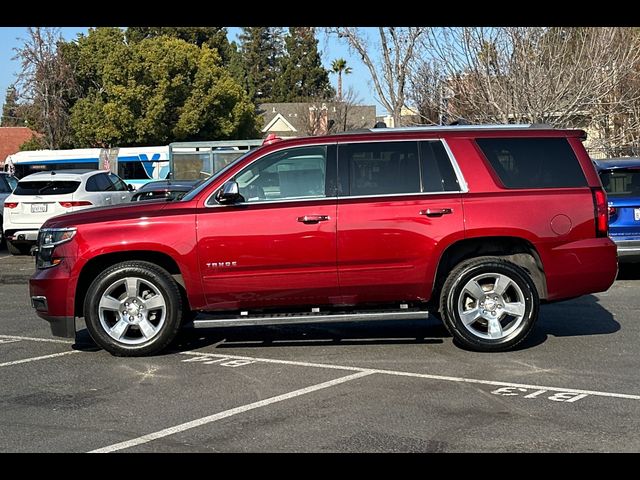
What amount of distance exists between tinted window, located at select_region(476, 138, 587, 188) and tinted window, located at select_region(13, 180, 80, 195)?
36.1ft

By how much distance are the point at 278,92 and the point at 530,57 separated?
69.3 m

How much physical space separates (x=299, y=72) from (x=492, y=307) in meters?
83.9

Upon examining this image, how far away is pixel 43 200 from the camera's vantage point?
655 inches

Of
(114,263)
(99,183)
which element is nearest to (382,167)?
(114,263)

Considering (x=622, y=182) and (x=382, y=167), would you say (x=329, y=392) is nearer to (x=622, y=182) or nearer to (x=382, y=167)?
(x=382, y=167)

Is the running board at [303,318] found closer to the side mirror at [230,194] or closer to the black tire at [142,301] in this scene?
the black tire at [142,301]

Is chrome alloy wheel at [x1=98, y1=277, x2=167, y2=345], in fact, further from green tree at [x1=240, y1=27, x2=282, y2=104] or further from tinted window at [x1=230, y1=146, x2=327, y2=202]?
green tree at [x1=240, y1=27, x2=282, y2=104]

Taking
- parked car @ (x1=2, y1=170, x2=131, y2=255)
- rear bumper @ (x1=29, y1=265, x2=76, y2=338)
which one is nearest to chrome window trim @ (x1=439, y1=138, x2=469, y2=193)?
rear bumper @ (x1=29, y1=265, x2=76, y2=338)

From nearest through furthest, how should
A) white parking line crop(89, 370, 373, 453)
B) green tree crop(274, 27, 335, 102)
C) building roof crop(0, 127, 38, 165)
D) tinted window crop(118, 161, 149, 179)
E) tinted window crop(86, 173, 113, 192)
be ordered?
white parking line crop(89, 370, 373, 453), tinted window crop(86, 173, 113, 192), tinted window crop(118, 161, 149, 179), building roof crop(0, 127, 38, 165), green tree crop(274, 27, 335, 102)

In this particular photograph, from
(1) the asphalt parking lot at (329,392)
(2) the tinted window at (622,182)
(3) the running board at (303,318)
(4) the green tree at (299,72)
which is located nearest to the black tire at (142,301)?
(1) the asphalt parking lot at (329,392)

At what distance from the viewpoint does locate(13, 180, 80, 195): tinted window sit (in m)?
16.7

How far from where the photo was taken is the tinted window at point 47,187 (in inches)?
659

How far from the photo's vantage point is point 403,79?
2488cm
